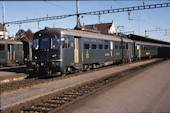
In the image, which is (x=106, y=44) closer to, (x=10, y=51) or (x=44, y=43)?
(x=44, y=43)

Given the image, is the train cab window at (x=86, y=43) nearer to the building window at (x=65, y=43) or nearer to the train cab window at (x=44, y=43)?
the building window at (x=65, y=43)

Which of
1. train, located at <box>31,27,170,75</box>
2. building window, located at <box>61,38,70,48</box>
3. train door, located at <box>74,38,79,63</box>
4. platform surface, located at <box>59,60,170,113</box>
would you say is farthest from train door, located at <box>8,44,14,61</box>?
platform surface, located at <box>59,60,170,113</box>

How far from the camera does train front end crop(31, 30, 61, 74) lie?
12219 millimetres

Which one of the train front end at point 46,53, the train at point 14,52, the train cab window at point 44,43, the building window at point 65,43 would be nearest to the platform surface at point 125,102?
the train front end at point 46,53

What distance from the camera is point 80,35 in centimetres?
1415

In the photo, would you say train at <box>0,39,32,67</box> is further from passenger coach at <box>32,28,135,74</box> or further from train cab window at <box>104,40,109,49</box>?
train cab window at <box>104,40,109,49</box>

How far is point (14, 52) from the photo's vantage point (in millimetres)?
22031

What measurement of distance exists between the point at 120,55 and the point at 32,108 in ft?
56.4

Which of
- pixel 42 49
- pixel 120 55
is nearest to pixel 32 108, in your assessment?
pixel 42 49

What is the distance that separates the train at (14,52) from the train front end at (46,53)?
29.5 ft

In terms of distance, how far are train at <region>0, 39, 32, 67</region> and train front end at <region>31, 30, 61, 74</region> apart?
29.5ft

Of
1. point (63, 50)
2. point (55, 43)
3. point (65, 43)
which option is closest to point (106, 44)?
point (65, 43)

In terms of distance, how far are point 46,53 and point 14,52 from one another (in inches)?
432

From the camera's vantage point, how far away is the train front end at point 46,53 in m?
12.2
